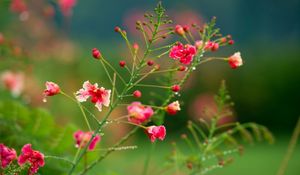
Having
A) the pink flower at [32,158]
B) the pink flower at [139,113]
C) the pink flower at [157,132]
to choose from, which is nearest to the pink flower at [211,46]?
the pink flower at [139,113]

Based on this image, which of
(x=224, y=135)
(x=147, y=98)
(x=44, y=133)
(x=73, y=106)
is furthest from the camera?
(x=147, y=98)

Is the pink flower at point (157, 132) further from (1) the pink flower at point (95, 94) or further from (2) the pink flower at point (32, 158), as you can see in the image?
(2) the pink flower at point (32, 158)

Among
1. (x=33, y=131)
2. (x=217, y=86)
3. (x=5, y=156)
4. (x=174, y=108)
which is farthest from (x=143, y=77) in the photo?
(x=217, y=86)

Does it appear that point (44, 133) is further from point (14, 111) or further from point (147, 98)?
point (147, 98)

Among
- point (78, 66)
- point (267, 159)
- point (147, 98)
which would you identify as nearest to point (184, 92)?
point (147, 98)

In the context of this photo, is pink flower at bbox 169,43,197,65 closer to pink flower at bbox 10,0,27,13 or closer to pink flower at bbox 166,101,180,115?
pink flower at bbox 166,101,180,115

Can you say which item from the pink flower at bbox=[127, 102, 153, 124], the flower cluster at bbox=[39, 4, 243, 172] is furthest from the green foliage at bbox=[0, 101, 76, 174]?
the pink flower at bbox=[127, 102, 153, 124]
